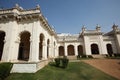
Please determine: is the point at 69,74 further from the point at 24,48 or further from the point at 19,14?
the point at 24,48

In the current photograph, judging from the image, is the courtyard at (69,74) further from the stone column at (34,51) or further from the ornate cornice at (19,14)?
the ornate cornice at (19,14)

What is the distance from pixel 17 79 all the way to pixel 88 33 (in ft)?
72.8

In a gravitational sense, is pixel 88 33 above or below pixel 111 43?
above

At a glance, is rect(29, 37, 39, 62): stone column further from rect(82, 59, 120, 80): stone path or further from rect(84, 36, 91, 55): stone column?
rect(84, 36, 91, 55): stone column

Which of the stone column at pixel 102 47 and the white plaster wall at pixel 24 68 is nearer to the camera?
the white plaster wall at pixel 24 68

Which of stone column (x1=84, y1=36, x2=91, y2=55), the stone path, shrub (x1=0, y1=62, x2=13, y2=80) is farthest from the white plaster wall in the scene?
stone column (x1=84, y1=36, x2=91, y2=55)

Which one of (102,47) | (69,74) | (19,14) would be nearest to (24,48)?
(19,14)

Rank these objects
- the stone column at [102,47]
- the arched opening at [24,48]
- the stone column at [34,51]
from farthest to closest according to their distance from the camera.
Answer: the stone column at [102,47] → the arched opening at [24,48] → the stone column at [34,51]

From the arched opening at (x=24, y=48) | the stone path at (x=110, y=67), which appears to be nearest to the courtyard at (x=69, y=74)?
the stone path at (x=110, y=67)

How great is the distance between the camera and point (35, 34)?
37.6 feet

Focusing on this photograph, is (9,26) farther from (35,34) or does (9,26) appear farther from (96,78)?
(96,78)

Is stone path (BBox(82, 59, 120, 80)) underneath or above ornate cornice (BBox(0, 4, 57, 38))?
underneath

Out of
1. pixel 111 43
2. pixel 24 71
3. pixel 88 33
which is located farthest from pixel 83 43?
pixel 24 71

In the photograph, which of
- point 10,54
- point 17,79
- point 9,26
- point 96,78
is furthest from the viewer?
point 9,26
